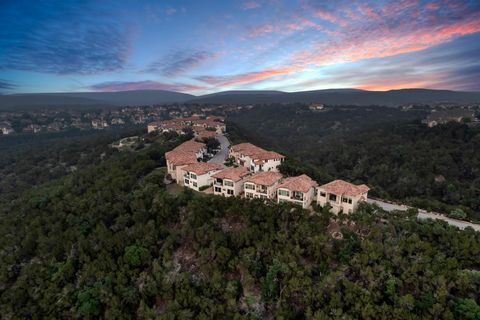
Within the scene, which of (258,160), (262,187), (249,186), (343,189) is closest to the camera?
(343,189)

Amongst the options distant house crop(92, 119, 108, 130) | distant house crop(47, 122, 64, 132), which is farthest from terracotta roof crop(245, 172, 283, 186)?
distant house crop(47, 122, 64, 132)

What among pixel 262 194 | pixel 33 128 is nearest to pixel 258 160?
pixel 262 194

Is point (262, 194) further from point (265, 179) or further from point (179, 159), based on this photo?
point (179, 159)

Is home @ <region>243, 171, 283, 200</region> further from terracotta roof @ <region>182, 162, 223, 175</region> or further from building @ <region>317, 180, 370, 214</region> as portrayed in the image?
terracotta roof @ <region>182, 162, 223, 175</region>

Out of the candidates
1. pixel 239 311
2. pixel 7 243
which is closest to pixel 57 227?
pixel 7 243

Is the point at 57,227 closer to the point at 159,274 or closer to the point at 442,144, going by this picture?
the point at 159,274

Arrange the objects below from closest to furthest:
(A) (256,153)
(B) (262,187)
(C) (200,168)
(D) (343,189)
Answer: (D) (343,189), (B) (262,187), (C) (200,168), (A) (256,153)

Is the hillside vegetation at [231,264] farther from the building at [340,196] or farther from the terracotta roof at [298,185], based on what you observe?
the terracotta roof at [298,185]
